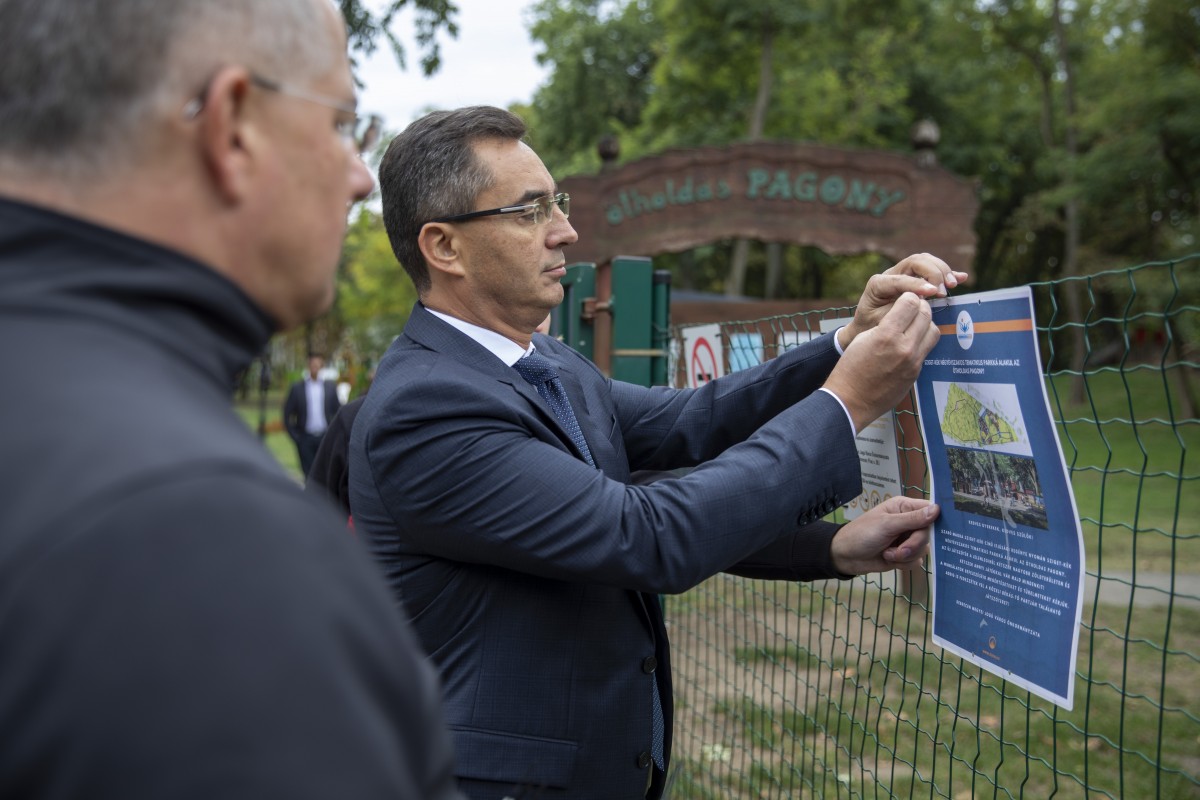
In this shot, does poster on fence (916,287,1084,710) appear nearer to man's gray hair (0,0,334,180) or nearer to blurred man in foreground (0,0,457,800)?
blurred man in foreground (0,0,457,800)

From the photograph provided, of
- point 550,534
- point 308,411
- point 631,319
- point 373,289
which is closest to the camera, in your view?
point 550,534

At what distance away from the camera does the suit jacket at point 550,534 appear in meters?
1.67

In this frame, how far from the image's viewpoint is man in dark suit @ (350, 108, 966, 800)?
5.53 feet

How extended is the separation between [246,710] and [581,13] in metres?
34.2

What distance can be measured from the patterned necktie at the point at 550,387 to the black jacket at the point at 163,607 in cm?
131

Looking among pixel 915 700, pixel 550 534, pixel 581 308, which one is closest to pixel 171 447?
pixel 550 534

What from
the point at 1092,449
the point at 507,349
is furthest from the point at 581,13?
the point at 507,349

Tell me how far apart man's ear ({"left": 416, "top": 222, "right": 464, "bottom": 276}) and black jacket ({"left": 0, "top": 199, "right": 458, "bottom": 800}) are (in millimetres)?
1376

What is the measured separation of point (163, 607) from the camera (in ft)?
2.15

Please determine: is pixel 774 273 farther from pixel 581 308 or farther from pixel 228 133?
pixel 228 133

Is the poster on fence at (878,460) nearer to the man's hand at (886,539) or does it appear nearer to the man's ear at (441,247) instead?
the man's hand at (886,539)

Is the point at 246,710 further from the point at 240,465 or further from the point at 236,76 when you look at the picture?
the point at 236,76

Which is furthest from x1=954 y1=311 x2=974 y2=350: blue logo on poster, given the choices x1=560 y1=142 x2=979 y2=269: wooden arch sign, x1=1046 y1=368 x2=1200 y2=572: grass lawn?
x1=560 y1=142 x2=979 y2=269: wooden arch sign

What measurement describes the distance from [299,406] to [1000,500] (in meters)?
11.4
